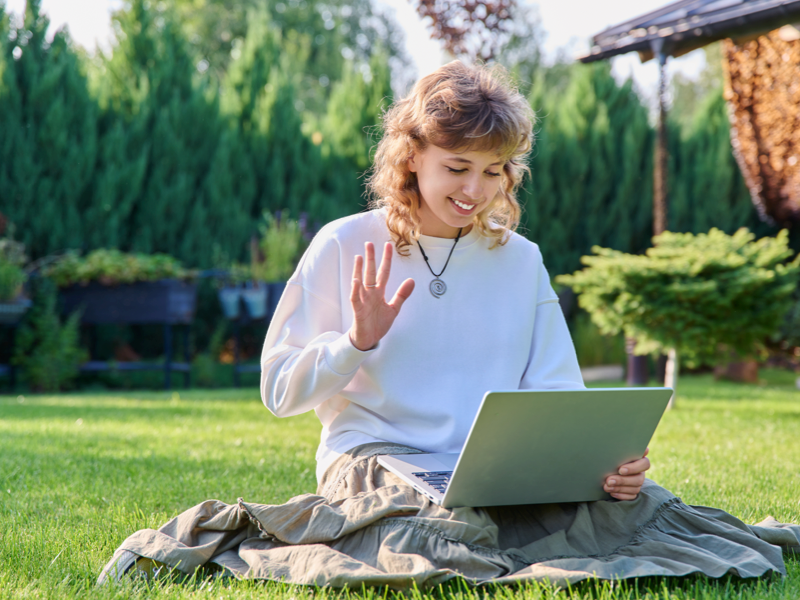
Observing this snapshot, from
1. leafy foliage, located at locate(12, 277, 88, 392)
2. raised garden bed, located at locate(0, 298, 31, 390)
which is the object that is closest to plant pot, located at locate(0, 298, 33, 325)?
raised garden bed, located at locate(0, 298, 31, 390)

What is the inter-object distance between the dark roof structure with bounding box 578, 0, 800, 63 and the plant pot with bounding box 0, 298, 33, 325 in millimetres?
5067

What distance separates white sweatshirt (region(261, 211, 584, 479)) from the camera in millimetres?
1999

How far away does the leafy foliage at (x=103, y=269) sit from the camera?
648 centimetres

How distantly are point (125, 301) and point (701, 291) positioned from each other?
460 centimetres

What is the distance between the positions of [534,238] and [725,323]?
4311 mm

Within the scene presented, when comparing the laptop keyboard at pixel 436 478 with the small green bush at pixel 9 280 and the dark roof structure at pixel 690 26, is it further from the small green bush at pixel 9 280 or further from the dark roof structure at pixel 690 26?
the small green bush at pixel 9 280

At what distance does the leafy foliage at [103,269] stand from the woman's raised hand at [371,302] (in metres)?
5.17

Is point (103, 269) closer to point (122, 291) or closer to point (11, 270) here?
point (122, 291)

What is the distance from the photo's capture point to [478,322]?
2.11m

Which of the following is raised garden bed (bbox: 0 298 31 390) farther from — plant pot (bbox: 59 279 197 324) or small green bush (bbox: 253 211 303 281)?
small green bush (bbox: 253 211 303 281)

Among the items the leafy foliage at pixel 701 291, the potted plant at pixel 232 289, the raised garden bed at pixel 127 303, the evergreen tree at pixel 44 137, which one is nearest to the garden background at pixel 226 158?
the evergreen tree at pixel 44 137

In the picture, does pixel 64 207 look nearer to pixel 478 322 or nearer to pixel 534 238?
pixel 534 238

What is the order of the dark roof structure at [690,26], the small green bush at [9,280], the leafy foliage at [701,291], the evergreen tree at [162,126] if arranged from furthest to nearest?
the evergreen tree at [162,126]
the small green bush at [9,280]
the dark roof structure at [690,26]
the leafy foliage at [701,291]

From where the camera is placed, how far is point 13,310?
6.10 m
